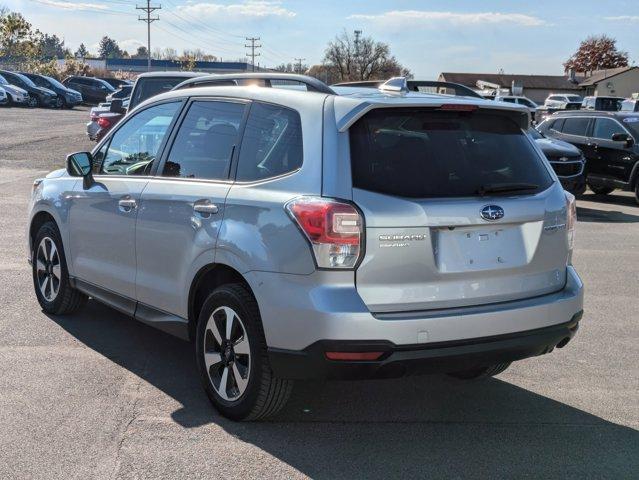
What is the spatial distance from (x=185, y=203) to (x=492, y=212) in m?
1.81

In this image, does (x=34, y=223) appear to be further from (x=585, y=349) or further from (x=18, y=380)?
(x=585, y=349)

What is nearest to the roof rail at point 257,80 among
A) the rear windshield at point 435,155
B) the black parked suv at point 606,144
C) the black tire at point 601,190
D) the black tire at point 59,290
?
the rear windshield at point 435,155

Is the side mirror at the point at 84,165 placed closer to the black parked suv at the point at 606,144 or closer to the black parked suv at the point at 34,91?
the black parked suv at the point at 606,144

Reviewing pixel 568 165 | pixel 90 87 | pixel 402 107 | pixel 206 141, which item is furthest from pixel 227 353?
pixel 90 87

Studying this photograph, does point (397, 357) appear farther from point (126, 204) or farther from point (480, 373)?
point (126, 204)

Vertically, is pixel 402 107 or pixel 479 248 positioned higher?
pixel 402 107

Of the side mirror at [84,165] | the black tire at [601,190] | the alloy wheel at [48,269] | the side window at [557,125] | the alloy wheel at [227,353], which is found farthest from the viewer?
the side window at [557,125]

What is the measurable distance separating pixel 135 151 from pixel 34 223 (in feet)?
5.49

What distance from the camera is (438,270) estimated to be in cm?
364

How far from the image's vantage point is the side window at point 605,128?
1537cm

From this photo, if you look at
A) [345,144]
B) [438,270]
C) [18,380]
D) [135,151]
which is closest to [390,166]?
[345,144]

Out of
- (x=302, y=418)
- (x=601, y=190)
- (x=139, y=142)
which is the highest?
(x=139, y=142)

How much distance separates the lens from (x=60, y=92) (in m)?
42.9

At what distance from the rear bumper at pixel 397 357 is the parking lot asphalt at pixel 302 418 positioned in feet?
1.55
